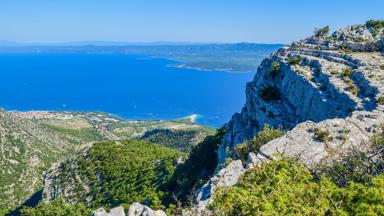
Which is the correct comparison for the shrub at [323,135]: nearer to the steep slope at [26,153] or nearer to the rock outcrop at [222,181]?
the rock outcrop at [222,181]

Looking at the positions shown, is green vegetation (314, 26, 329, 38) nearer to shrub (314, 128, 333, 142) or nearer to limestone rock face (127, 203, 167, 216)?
shrub (314, 128, 333, 142)

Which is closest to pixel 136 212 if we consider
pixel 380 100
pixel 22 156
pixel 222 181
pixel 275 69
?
pixel 222 181

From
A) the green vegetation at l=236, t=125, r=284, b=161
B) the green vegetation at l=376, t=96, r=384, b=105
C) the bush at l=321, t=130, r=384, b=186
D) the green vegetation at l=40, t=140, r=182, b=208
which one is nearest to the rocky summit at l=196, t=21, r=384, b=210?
the green vegetation at l=376, t=96, r=384, b=105

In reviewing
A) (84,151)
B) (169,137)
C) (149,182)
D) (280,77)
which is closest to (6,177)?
(84,151)

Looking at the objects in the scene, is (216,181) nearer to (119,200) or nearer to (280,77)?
(280,77)

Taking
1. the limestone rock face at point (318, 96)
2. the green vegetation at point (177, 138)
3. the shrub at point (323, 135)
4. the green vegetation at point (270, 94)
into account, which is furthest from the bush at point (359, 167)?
the green vegetation at point (177, 138)
